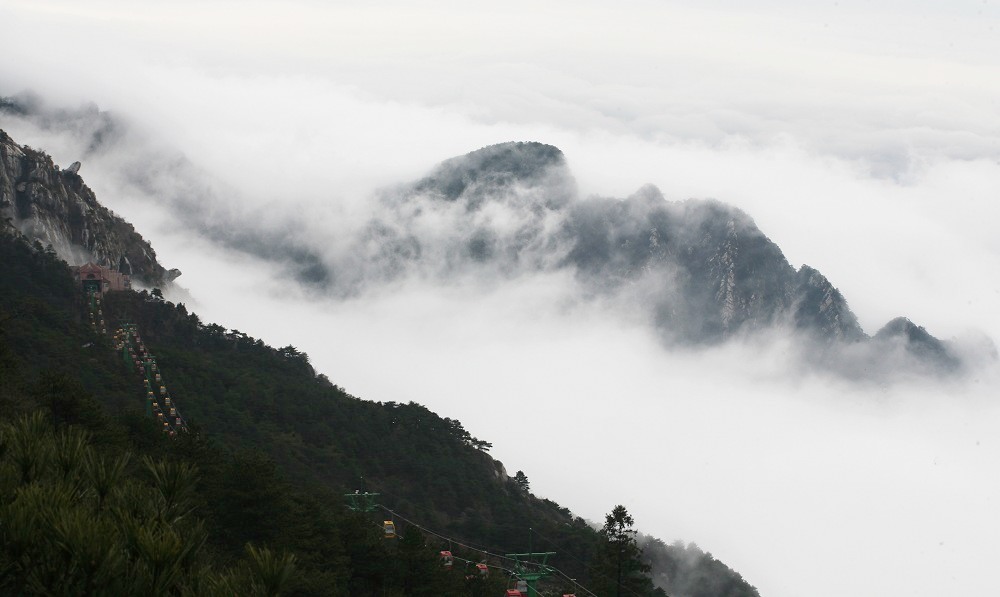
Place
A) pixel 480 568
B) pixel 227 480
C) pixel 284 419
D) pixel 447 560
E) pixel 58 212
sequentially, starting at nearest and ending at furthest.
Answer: pixel 227 480, pixel 447 560, pixel 480 568, pixel 284 419, pixel 58 212

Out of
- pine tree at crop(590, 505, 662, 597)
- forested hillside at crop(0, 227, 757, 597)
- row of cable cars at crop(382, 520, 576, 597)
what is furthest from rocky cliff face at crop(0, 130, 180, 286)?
pine tree at crop(590, 505, 662, 597)

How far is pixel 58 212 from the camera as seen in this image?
10269 cm

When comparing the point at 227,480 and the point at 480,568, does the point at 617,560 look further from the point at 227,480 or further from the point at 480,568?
Answer: the point at 227,480

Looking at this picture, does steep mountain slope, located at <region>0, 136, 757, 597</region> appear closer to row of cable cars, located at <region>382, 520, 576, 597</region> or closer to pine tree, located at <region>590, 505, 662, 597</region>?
row of cable cars, located at <region>382, 520, 576, 597</region>

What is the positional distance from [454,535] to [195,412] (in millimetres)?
22137

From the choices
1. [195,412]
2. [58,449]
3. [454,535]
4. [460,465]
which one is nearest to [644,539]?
[460,465]

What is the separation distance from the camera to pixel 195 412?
255 ft

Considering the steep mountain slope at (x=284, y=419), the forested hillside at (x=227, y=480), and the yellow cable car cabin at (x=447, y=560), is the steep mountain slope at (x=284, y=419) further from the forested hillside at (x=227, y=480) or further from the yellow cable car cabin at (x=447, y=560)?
the yellow cable car cabin at (x=447, y=560)

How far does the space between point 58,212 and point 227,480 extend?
2971 inches

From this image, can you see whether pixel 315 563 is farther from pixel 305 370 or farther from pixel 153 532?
pixel 305 370

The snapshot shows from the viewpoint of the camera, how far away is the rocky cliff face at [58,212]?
97.8 meters

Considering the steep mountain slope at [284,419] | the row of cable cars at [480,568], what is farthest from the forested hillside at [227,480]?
the row of cable cars at [480,568]

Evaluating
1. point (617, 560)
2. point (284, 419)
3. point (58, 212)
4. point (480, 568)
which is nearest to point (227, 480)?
point (617, 560)

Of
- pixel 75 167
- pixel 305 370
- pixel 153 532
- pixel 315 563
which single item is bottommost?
pixel 315 563
